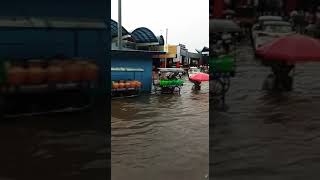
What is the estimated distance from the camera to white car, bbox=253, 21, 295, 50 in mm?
4480

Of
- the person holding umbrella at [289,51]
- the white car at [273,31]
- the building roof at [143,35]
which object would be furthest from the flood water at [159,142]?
the building roof at [143,35]

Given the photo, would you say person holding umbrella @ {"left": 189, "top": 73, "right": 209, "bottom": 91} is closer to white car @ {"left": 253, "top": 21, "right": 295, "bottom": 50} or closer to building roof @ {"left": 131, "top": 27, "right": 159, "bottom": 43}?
building roof @ {"left": 131, "top": 27, "right": 159, "bottom": 43}

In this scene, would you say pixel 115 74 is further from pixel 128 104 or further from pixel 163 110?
pixel 163 110

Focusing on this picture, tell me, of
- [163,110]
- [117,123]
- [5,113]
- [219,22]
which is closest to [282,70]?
[219,22]

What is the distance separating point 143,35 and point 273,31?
19423mm

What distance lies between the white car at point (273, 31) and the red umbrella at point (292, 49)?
6cm

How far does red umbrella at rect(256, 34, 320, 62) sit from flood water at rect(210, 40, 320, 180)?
0.63ft

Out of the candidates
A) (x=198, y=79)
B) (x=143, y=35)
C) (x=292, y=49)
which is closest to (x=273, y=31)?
(x=292, y=49)

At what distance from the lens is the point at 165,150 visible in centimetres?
615

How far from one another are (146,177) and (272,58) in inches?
76.9

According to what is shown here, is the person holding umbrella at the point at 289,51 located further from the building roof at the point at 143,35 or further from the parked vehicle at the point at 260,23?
the building roof at the point at 143,35

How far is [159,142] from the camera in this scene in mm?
6746

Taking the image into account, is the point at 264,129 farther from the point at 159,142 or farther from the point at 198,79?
the point at 198,79

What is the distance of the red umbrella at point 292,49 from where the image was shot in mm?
4496
